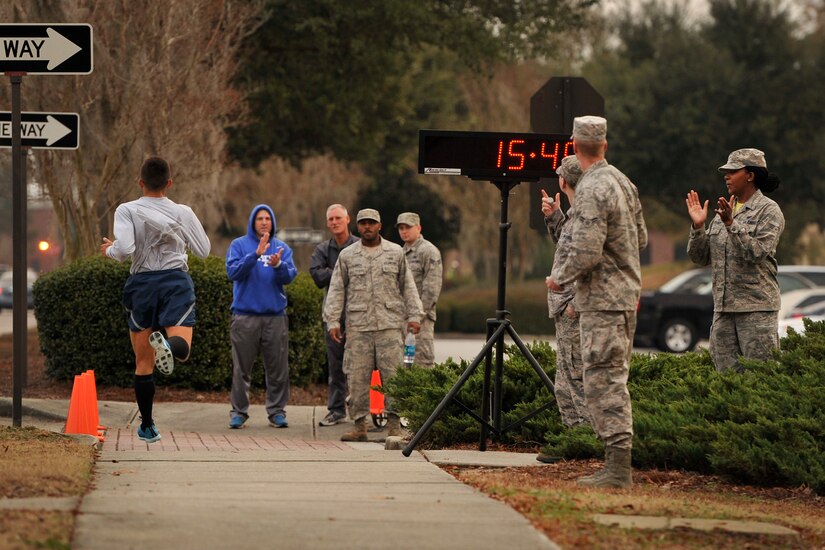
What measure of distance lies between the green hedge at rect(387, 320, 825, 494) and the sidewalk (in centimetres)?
79

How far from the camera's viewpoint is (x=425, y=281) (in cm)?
1411

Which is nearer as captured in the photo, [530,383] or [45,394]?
[530,383]

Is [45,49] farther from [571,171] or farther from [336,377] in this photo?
[336,377]

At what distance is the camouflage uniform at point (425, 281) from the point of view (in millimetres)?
14062

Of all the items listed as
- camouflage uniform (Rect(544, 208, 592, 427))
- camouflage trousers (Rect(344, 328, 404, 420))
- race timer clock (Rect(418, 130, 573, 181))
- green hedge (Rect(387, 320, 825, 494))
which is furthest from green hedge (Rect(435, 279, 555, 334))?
race timer clock (Rect(418, 130, 573, 181))

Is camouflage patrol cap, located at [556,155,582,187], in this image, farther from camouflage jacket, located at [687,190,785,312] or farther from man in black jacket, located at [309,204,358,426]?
man in black jacket, located at [309,204,358,426]

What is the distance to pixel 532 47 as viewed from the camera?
27031 millimetres

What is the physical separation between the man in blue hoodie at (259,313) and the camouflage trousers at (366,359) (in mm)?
1232

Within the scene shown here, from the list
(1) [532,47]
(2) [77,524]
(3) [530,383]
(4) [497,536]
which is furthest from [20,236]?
(1) [532,47]

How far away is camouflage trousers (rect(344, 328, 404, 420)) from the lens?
12143mm

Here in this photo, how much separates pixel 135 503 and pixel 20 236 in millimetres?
4159

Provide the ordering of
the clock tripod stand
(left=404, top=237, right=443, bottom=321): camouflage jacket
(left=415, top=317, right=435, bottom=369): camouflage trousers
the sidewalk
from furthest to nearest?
1. (left=415, top=317, right=435, bottom=369): camouflage trousers
2. (left=404, top=237, right=443, bottom=321): camouflage jacket
3. the clock tripod stand
4. the sidewalk

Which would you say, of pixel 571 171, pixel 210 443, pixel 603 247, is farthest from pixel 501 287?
pixel 210 443

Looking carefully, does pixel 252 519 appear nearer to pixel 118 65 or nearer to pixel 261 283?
pixel 261 283
